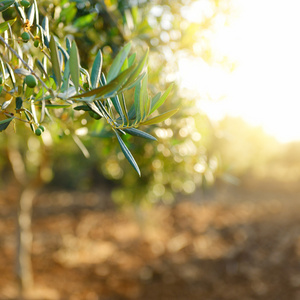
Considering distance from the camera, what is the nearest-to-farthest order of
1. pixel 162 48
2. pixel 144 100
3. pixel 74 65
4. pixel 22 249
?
pixel 74 65, pixel 144 100, pixel 162 48, pixel 22 249

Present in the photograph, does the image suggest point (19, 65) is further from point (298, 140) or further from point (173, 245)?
point (298, 140)

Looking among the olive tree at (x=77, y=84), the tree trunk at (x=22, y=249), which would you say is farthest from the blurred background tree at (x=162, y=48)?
the tree trunk at (x=22, y=249)

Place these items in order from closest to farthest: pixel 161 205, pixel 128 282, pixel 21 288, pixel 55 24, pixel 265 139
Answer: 1. pixel 55 24
2. pixel 21 288
3. pixel 128 282
4. pixel 161 205
5. pixel 265 139

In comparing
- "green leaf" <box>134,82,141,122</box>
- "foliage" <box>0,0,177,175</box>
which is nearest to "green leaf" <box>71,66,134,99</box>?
"foliage" <box>0,0,177,175</box>

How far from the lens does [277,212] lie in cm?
1117

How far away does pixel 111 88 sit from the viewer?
2.91ft

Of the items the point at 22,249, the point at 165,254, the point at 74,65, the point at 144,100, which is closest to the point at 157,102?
the point at 144,100

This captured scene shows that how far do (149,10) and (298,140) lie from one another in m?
18.3

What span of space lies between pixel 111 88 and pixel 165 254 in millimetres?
7260

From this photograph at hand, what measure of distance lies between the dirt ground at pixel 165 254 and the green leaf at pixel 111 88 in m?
5.42

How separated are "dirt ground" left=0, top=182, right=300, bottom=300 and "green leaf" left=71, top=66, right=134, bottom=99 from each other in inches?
213

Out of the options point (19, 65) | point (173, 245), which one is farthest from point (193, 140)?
point (173, 245)

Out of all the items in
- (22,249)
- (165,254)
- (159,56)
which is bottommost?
(165,254)

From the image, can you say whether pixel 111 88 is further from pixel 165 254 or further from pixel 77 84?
pixel 165 254
